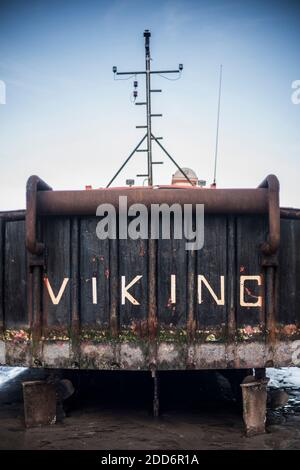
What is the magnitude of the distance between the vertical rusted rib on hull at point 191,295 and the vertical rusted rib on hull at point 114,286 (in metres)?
0.76

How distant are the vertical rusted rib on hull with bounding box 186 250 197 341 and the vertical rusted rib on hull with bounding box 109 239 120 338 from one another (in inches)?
30.0

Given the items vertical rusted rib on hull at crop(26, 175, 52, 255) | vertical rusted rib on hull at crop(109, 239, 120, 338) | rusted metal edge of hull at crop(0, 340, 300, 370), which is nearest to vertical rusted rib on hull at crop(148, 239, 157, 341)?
rusted metal edge of hull at crop(0, 340, 300, 370)

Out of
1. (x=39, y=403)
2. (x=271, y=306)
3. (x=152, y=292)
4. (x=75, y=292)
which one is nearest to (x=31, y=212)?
(x=75, y=292)

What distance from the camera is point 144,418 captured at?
544 centimetres

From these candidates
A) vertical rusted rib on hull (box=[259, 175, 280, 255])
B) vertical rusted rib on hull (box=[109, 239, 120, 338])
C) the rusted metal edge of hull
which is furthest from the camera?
vertical rusted rib on hull (box=[109, 239, 120, 338])

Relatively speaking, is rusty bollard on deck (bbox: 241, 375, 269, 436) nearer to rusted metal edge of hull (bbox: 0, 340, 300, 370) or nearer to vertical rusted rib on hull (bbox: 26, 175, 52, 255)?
rusted metal edge of hull (bbox: 0, 340, 300, 370)

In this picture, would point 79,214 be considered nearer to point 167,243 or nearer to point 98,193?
point 98,193

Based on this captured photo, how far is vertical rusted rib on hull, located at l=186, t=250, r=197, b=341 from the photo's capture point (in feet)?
15.9

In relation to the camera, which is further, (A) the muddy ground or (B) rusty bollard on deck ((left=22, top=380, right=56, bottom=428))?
(B) rusty bollard on deck ((left=22, top=380, right=56, bottom=428))

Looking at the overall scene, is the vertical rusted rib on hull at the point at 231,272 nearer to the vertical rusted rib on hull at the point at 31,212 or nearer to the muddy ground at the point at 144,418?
the muddy ground at the point at 144,418

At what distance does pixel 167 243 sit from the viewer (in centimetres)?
497

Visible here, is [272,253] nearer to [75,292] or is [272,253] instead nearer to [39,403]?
[75,292]

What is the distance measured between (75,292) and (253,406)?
7.27 ft
